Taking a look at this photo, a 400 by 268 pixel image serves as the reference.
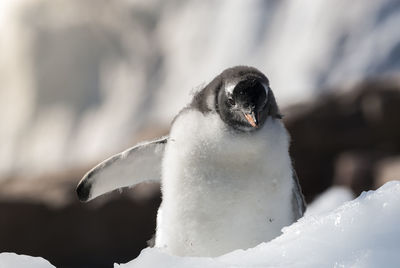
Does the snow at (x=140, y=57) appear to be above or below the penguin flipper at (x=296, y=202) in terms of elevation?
above

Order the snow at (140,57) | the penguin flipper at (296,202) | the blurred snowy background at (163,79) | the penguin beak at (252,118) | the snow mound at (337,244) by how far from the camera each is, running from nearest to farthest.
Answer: the snow mound at (337,244)
the penguin beak at (252,118)
the penguin flipper at (296,202)
the blurred snowy background at (163,79)
the snow at (140,57)

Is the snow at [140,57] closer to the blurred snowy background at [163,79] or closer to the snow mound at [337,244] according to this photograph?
the blurred snowy background at [163,79]

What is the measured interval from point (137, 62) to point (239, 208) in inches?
408

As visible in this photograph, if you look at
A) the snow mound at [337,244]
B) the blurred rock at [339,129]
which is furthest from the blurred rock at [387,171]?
the snow mound at [337,244]

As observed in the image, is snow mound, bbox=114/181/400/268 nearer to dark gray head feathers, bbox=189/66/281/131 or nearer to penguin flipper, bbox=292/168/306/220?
dark gray head feathers, bbox=189/66/281/131

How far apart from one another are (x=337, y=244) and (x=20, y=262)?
0.48 metres

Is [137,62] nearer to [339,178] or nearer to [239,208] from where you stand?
[339,178]

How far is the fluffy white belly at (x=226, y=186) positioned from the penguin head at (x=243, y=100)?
0.03 metres

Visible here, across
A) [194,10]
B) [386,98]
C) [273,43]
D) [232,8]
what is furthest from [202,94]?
[194,10]

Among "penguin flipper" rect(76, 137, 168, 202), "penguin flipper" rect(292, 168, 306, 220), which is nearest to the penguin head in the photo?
"penguin flipper" rect(292, 168, 306, 220)

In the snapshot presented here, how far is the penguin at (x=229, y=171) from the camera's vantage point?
178cm

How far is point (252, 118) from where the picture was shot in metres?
1.71

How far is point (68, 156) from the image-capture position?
11.8 m

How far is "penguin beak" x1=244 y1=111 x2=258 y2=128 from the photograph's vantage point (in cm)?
169
